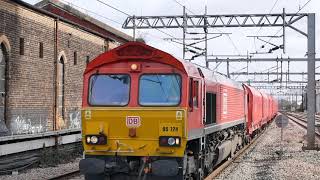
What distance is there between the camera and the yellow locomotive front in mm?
10594

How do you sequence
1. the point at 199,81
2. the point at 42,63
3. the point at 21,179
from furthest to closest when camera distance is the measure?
the point at 42,63 → the point at 21,179 → the point at 199,81

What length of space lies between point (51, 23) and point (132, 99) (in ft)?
43.4

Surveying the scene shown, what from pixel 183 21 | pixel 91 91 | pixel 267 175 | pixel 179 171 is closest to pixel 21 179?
pixel 91 91

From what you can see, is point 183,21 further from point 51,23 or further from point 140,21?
point 51,23

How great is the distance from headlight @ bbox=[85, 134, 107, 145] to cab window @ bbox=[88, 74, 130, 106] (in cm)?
64

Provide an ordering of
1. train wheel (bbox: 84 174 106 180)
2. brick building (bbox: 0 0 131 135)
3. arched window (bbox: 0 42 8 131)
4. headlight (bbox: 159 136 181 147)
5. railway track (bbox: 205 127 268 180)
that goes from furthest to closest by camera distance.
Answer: brick building (bbox: 0 0 131 135)
arched window (bbox: 0 42 8 131)
railway track (bbox: 205 127 268 180)
train wheel (bbox: 84 174 106 180)
headlight (bbox: 159 136 181 147)

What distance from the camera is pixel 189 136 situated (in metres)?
10.9

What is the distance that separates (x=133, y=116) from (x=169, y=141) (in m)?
0.89

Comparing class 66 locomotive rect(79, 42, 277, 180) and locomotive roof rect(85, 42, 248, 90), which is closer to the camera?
class 66 locomotive rect(79, 42, 277, 180)

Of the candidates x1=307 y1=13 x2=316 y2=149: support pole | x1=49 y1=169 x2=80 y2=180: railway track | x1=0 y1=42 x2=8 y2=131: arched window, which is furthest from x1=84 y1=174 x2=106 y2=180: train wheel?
x1=307 y1=13 x2=316 y2=149: support pole

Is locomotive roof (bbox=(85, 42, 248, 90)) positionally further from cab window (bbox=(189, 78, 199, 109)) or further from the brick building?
the brick building

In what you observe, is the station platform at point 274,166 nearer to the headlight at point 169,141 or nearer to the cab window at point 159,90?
the headlight at point 169,141

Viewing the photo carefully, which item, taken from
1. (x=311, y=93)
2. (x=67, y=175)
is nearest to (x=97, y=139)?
(x=67, y=175)

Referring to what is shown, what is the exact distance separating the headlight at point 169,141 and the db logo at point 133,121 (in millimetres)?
549
